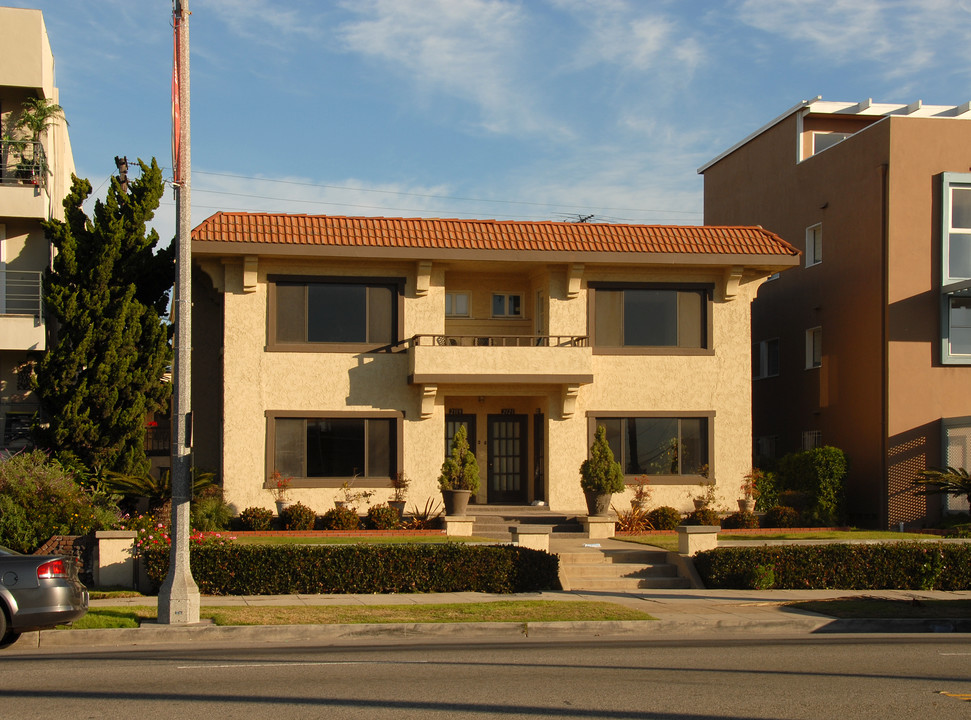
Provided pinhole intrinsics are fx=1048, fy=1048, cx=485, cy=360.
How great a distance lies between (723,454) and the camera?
24406 millimetres

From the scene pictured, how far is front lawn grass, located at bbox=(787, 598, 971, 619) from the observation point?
47.4ft

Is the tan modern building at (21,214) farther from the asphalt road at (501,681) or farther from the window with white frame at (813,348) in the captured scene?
the window with white frame at (813,348)

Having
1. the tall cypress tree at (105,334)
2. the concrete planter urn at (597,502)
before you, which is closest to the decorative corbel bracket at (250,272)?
the tall cypress tree at (105,334)

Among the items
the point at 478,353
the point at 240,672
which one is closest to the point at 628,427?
the point at 478,353

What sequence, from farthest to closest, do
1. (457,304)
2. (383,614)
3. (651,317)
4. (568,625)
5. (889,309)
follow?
(457,304) < (651,317) < (889,309) < (383,614) < (568,625)

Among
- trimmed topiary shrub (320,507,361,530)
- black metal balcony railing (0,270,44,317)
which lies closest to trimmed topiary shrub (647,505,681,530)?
trimmed topiary shrub (320,507,361,530)

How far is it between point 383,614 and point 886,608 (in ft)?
23.3

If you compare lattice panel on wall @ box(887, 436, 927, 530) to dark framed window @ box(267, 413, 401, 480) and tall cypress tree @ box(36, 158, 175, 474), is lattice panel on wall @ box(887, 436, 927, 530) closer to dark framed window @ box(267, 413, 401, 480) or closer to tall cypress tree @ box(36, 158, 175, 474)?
dark framed window @ box(267, 413, 401, 480)

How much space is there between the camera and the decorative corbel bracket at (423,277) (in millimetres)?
23250

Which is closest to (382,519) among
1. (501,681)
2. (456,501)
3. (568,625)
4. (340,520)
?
(340,520)

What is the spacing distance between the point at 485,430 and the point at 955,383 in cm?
1101

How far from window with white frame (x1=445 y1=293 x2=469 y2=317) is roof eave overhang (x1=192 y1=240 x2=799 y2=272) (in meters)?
2.04

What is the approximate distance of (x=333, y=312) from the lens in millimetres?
23391

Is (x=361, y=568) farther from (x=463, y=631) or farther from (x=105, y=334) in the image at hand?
(x=105, y=334)
